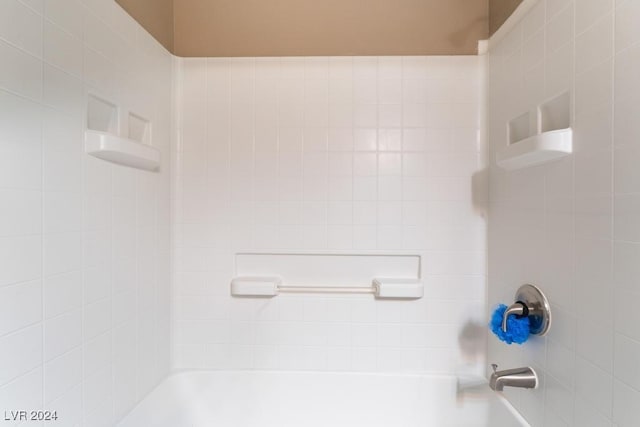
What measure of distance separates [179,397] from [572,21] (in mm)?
2080

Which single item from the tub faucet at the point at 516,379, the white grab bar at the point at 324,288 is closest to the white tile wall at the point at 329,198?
the white grab bar at the point at 324,288

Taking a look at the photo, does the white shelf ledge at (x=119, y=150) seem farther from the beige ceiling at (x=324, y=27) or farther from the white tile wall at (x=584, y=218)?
the white tile wall at (x=584, y=218)

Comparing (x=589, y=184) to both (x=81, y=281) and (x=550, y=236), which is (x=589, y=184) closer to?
(x=550, y=236)

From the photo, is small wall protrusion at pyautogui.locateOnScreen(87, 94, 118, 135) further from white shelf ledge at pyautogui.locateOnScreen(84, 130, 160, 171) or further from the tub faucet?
the tub faucet

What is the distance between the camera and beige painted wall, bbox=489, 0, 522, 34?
1434mm

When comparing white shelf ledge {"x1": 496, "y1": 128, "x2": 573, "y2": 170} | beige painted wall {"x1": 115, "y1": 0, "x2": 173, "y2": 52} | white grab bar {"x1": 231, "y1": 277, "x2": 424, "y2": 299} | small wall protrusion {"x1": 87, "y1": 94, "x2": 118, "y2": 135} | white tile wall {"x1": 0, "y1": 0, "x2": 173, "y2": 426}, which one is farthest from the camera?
white grab bar {"x1": 231, "y1": 277, "x2": 424, "y2": 299}

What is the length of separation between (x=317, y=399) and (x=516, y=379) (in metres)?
0.86

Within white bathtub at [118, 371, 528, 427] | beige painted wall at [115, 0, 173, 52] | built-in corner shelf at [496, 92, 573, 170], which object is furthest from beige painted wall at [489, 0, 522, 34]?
white bathtub at [118, 371, 528, 427]

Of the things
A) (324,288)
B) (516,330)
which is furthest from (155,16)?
(516,330)

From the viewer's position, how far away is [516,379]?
124 cm

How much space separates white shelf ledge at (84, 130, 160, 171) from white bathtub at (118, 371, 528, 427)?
0.99m

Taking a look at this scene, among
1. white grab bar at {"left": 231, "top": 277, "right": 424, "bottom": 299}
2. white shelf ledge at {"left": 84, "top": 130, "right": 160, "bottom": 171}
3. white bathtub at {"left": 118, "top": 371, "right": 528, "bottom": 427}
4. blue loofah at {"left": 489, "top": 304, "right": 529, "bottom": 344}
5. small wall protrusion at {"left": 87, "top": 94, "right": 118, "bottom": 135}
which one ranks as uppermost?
small wall protrusion at {"left": 87, "top": 94, "right": 118, "bottom": 135}

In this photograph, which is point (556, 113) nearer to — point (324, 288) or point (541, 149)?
point (541, 149)

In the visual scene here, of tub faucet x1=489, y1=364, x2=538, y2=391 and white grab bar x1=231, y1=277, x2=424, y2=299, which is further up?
white grab bar x1=231, y1=277, x2=424, y2=299
